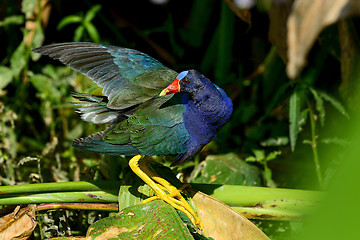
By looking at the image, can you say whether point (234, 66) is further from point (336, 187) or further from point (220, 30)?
point (336, 187)

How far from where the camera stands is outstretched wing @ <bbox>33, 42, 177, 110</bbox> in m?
2.04

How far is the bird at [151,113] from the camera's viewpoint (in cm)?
186

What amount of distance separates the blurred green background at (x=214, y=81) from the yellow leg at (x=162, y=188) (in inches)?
11.0

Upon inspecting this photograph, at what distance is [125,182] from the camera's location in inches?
79.2

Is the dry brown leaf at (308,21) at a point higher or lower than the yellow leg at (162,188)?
higher

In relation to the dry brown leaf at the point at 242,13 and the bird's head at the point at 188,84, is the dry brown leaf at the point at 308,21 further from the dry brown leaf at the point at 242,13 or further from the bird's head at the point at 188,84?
the dry brown leaf at the point at 242,13

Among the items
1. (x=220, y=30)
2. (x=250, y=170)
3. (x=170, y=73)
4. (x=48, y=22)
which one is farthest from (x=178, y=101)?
(x=48, y=22)

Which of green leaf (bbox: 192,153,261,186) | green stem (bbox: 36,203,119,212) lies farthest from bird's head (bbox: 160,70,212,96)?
green leaf (bbox: 192,153,261,186)

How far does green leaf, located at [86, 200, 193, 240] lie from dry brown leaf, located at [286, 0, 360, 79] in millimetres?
909

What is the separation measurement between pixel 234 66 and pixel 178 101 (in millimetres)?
1693

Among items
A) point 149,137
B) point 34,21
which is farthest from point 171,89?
point 34,21

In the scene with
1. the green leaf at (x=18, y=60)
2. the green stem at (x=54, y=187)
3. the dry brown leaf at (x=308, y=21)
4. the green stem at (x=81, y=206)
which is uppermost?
the dry brown leaf at (x=308, y=21)

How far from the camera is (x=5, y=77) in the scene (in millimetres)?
2875

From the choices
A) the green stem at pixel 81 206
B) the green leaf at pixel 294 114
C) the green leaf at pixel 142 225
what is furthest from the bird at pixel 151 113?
the green leaf at pixel 294 114
